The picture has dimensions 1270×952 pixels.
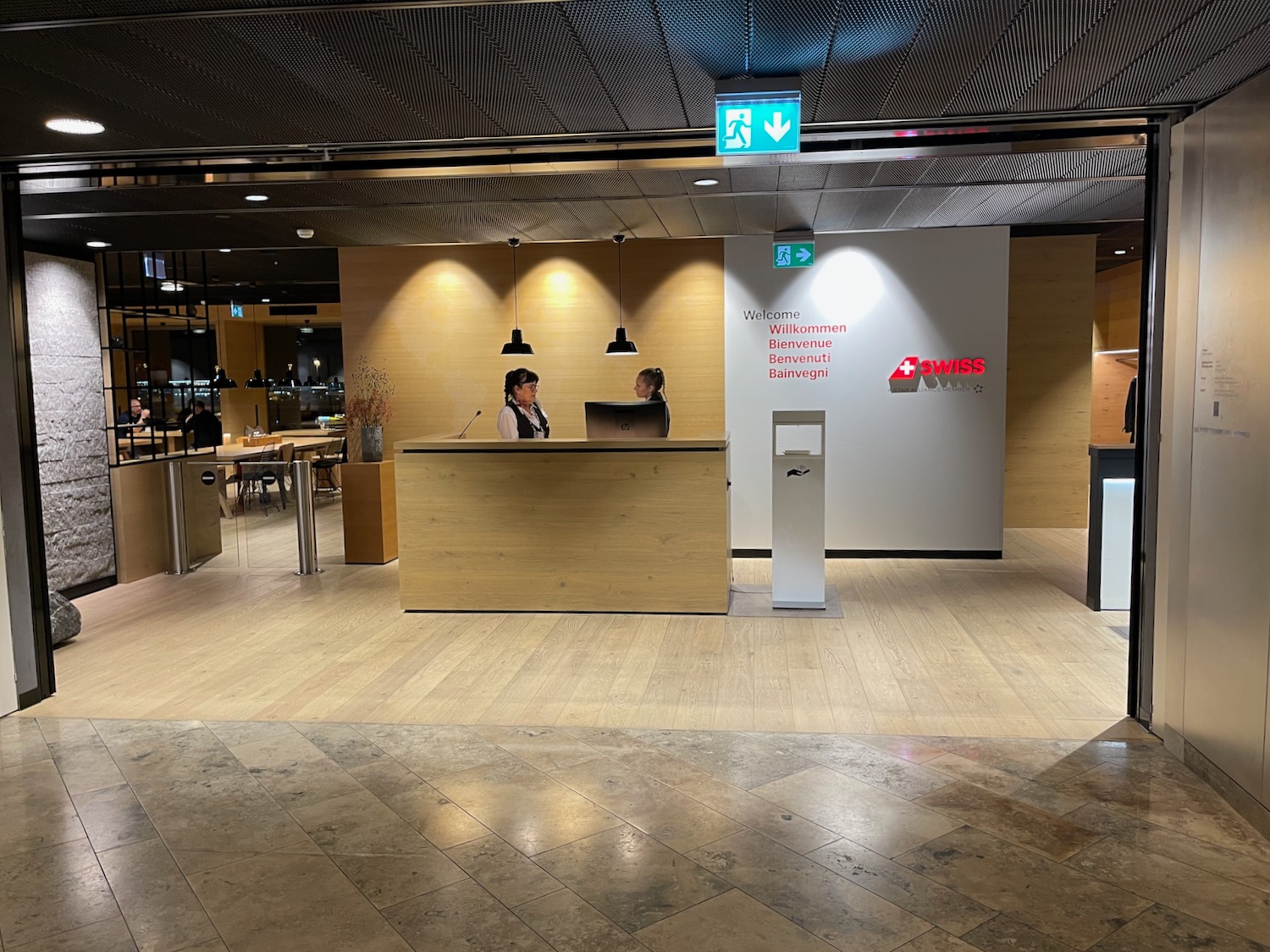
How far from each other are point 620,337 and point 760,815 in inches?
216

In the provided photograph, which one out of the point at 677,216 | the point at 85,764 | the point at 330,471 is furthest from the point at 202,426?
the point at 85,764

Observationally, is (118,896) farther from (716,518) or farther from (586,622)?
(716,518)

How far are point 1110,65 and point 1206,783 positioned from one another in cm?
277

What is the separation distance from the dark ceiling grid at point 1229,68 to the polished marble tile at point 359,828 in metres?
3.98

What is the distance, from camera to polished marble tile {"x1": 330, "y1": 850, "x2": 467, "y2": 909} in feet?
9.50

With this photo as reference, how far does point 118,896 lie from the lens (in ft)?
9.59

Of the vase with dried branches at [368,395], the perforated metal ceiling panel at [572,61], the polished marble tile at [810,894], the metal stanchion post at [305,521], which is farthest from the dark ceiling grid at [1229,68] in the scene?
the vase with dried branches at [368,395]

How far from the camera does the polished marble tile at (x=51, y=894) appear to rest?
2771 millimetres

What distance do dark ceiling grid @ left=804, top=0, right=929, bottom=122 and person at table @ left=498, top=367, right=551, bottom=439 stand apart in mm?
3422

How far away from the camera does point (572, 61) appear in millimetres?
3656

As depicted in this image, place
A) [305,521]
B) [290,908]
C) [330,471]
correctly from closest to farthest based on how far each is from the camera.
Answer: [290,908]
[305,521]
[330,471]

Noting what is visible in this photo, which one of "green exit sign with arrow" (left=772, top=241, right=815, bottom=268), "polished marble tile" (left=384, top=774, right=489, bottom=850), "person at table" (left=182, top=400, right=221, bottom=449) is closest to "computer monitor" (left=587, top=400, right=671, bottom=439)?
"green exit sign with arrow" (left=772, top=241, right=815, bottom=268)

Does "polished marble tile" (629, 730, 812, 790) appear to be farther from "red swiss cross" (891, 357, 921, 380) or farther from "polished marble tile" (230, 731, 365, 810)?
"red swiss cross" (891, 357, 921, 380)

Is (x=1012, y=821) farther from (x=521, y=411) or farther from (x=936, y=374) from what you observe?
(x=936, y=374)
